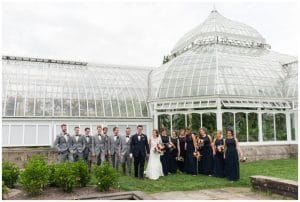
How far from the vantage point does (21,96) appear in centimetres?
1648

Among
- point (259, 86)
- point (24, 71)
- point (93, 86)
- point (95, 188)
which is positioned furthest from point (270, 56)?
point (95, 188)

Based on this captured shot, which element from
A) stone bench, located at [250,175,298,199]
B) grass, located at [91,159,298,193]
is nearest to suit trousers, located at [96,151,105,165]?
grass, located at [91,159,298,193]

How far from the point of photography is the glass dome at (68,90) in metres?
16.5

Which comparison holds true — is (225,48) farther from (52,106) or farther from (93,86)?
(52,106)

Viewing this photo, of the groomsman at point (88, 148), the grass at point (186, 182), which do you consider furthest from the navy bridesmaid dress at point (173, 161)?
the groomsman at point (88, 148)

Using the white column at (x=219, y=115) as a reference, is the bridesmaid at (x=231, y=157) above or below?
below

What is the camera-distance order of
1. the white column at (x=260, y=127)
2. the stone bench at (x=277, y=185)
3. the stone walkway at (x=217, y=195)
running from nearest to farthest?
1. the stone bench at (x=277, y=185)
2. the stone walkway at (x=217, y=195)
3. the white column at (x=260, y=127)

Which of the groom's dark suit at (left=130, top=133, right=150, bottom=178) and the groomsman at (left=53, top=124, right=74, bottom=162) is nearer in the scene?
the groom's dark suit at (left=130, top=133, right=150, bottom=178)

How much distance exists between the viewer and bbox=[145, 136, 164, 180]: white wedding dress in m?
10.9

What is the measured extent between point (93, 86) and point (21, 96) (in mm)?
3872

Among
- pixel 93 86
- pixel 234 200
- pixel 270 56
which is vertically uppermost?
pixel 270 56

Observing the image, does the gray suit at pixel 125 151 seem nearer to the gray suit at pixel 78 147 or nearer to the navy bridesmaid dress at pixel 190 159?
the gray suit at pixel 78 147

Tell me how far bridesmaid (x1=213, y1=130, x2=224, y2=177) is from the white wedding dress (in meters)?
1.80

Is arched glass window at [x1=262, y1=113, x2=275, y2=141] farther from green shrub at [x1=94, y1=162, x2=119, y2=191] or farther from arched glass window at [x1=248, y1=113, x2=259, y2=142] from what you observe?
green shrub at [x1=94, y1=162, x2=119, y2=191]
